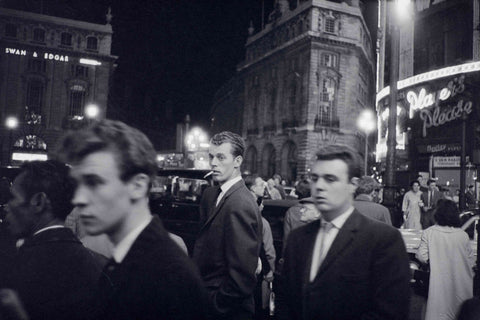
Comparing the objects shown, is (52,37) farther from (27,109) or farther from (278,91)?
(278,91)

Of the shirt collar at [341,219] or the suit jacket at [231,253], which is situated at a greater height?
the shirt collar at [341,219]

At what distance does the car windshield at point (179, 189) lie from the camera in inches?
450

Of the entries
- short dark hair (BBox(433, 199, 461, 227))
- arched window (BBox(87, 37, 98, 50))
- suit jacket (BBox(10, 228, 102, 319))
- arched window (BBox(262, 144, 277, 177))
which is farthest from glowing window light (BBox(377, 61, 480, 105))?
arched window (BBox(87, 37, 98, 50))

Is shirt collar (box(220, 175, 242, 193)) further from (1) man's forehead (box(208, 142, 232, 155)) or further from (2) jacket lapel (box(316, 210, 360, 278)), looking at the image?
(2) jacket lapel (box(316, 210, 360, 278))

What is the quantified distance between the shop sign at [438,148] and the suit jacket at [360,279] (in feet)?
77.5

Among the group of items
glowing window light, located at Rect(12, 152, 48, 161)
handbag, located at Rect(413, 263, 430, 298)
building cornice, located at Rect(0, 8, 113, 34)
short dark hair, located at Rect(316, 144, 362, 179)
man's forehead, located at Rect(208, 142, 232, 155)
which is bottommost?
handbag, located at Rect(413, 263, 430, 298)

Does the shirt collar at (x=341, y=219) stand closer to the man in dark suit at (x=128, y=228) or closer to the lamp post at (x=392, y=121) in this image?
the man in dark suit at (x=128, y=228)

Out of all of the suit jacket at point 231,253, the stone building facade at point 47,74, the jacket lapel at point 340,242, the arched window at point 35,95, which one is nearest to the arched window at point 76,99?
the stone building facade at point 47,74

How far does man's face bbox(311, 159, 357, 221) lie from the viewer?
288cm

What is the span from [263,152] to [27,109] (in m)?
29.6

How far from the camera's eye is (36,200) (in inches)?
106

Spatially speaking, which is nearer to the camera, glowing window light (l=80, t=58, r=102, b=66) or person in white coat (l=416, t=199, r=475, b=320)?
person in white coat (l=416, t=199, r=475, b=320)

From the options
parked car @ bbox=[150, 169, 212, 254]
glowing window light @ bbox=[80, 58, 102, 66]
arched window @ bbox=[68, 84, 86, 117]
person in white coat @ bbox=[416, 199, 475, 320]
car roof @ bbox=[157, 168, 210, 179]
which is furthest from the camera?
arched window @ bbox=[68, 84, 86, 117]

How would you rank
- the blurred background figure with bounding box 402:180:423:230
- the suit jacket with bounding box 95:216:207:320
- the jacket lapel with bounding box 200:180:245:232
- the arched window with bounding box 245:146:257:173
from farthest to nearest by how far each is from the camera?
the arched window with bounding box 245:146:257:173 < the blurred background figure with bounding box 402:180:423:230 < the jacket lapel with bounding box 200:180:245:232 < the suit jacket with bounding box 95:216:207:320
